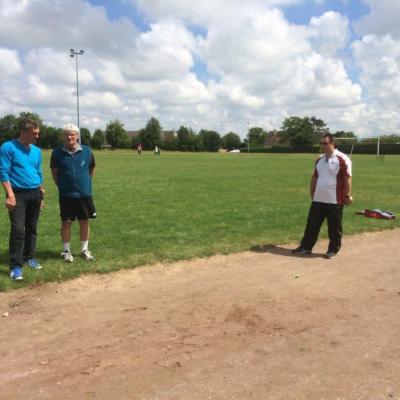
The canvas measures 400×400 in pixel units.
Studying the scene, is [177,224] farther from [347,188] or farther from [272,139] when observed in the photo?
[272,139]

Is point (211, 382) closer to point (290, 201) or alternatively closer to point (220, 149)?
point (290, 201)

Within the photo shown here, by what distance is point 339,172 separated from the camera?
7688mm

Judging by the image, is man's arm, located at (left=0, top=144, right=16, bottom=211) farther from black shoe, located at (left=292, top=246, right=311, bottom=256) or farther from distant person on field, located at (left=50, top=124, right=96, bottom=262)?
black shoe, located at (left=292, top=246, right=311, bottom=256)

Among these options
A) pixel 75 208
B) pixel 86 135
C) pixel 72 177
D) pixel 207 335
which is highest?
pixel 86 135

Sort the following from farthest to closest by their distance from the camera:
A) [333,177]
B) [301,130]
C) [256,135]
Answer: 1. [256,135]
2. [301,130]
3. [333,177]

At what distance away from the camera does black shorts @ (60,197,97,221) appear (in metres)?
6.81

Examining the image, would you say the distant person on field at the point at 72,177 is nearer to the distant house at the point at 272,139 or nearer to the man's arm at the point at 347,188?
the man's arm at the point at 347,188

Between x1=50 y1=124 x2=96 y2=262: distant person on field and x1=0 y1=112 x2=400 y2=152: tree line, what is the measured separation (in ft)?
290

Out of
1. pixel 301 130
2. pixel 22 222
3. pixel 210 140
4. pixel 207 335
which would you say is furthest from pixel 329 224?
pixel 301 130

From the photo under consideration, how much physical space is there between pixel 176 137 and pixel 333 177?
113776mm

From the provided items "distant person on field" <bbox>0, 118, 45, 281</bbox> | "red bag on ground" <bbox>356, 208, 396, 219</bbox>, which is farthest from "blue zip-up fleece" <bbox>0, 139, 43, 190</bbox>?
"red bag on ground" <bbox>356, 208, 396, 219</bbox>

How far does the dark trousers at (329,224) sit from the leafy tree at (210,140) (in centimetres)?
11832

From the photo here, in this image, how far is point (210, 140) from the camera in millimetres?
126812

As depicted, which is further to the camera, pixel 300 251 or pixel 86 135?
pixel 86 135
